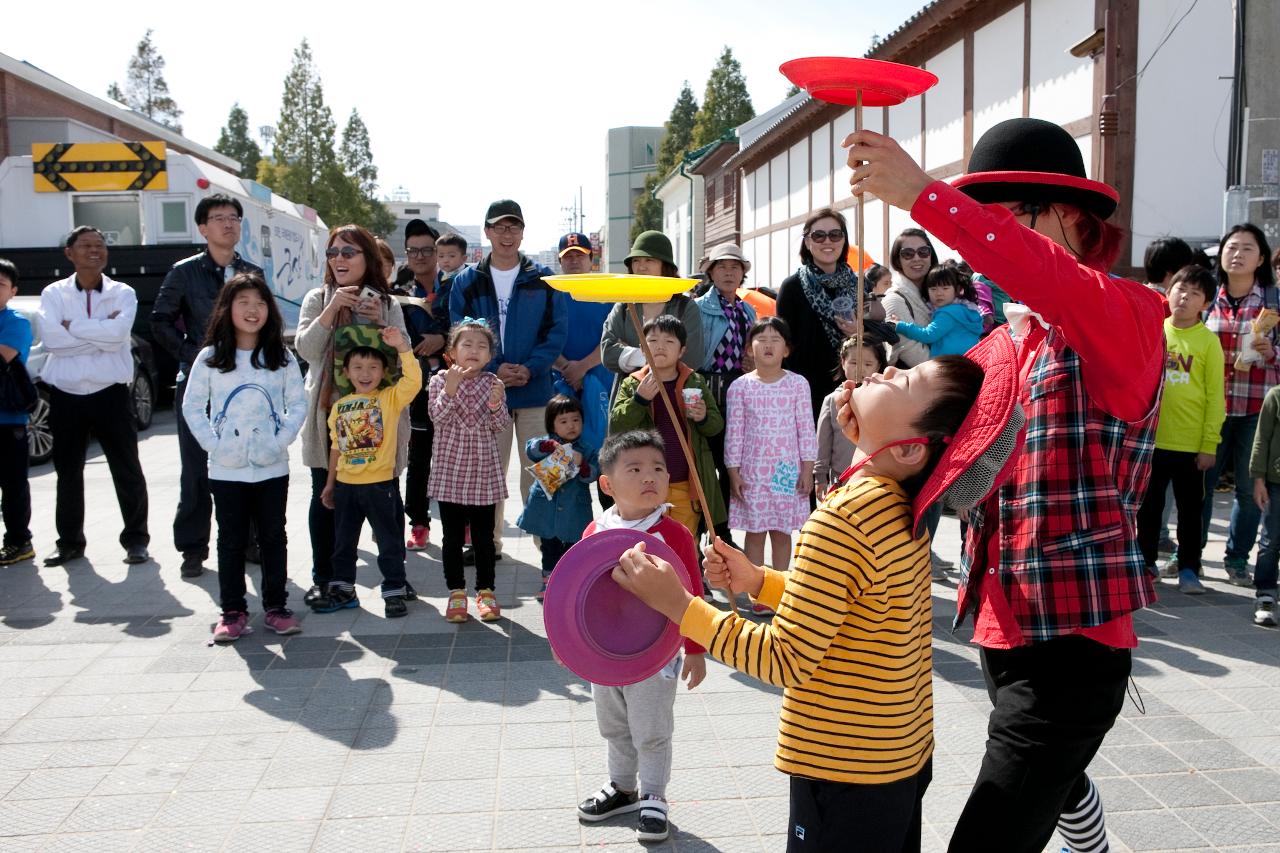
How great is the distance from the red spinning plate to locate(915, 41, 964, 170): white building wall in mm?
13733

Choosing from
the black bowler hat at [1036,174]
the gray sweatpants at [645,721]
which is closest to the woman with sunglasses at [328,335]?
the gray sweatpants at [645,721]

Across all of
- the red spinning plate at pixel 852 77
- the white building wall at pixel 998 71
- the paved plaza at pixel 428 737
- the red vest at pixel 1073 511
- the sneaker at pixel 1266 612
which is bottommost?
the paved plaza at pixel 428 737

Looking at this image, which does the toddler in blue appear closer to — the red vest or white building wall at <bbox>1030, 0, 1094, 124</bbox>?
the red vest

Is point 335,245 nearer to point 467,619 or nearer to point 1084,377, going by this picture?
point 467,619

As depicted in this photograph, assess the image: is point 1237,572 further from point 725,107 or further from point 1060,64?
point 725,107

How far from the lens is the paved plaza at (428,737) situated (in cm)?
344

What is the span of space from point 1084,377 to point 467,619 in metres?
4.19

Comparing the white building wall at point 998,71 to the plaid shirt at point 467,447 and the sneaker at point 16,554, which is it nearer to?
the plaid shirt at point 467,447

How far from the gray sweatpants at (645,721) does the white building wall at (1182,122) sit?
1063 cm

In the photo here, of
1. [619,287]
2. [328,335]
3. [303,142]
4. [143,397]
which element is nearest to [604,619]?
[619,287]

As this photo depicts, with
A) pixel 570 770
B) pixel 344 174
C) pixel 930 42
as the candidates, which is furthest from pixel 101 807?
pixel 344 174

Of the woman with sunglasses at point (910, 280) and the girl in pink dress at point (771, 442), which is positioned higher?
the woman with sunglasses at point (910, 280)

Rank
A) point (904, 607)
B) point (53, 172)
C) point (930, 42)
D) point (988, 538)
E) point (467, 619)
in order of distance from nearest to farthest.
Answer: point (904, 607) → point (988, 538) → point (467, 619) → point (930, 42) → point (53, 172)

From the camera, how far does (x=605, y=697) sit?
3441mm
